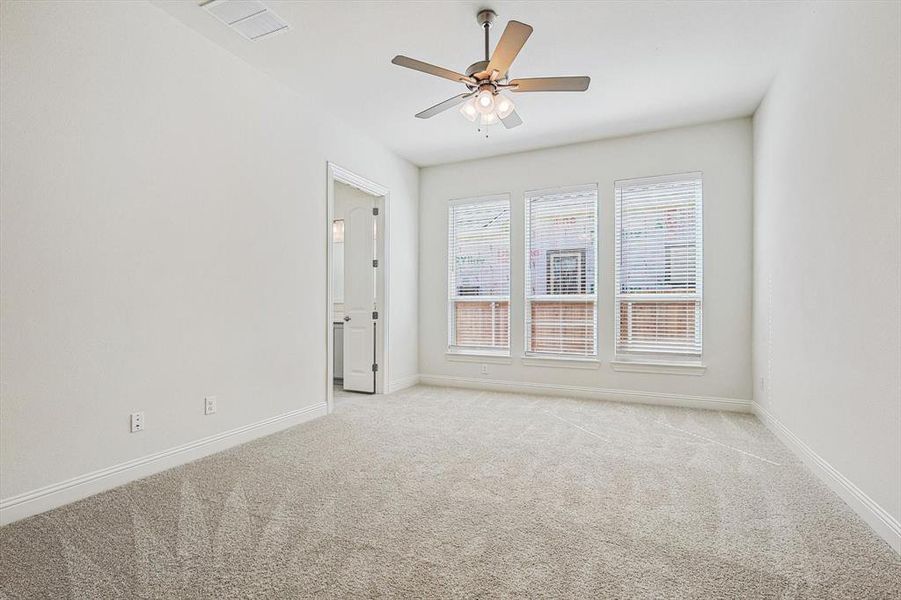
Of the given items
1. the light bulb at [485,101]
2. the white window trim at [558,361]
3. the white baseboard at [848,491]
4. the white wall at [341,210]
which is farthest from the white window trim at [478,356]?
the light bulb at [485,101]

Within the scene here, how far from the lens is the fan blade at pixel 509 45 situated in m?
2.25

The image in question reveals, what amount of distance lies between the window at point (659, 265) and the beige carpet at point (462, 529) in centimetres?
152

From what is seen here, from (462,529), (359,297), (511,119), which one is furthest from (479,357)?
(462,529)

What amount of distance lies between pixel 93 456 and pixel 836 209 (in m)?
4.36

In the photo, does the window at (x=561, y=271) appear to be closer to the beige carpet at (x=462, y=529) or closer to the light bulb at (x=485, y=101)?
the beige carpet at (x=462, y=529)

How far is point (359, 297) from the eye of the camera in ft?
17.8

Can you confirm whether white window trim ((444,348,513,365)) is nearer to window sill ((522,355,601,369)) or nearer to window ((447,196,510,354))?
window ((447,196,510,354))

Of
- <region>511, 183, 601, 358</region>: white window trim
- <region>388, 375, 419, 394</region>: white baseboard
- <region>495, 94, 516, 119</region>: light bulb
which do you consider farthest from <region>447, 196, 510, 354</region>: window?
<region>495, 94, 516, 119</region>: light bulb

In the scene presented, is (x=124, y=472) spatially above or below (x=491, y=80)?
below

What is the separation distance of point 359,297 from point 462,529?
370 centimetres

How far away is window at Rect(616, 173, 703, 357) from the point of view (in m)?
4.64

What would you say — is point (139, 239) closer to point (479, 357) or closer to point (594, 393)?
point (479, 357)

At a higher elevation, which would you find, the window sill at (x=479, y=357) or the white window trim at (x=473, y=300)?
the white window trim at (x=473, y=300)

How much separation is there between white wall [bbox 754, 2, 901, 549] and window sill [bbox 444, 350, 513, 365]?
2734mm
